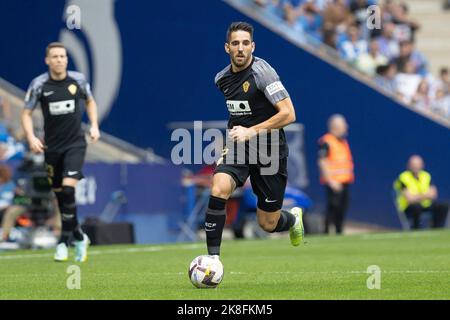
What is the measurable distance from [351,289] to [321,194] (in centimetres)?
1585

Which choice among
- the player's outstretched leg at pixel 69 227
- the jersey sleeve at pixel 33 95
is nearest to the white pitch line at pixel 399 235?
the player's outstretched leg at pixel 69 227

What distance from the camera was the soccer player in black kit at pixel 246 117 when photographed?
10094mm

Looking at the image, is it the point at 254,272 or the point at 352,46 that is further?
the point at 352,46

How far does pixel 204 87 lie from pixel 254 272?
13.4 meters

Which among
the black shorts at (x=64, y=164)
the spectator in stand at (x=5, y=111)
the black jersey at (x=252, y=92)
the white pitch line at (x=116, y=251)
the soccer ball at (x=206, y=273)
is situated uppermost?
the spectator in stand at (x=5, y=111)

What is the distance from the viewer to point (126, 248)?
18.2 meters

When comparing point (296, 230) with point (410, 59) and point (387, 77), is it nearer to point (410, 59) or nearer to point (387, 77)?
point (387, 77)

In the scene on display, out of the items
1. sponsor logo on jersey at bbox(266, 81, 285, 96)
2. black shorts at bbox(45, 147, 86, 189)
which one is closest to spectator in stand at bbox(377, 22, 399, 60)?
black shorts at bbox(45, 147, 86, 189)

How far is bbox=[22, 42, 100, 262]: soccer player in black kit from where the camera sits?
1412cm

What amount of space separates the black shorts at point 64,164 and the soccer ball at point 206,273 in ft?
15.3

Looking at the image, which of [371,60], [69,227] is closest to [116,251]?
[69,227]

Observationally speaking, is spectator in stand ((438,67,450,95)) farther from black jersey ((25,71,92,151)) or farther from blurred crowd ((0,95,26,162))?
black jersey ((25,71,92,151))

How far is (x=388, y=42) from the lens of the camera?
28344 millimetres

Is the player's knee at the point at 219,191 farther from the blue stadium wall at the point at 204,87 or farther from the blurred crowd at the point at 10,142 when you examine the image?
the blue stadium wall at the point at 204,87
